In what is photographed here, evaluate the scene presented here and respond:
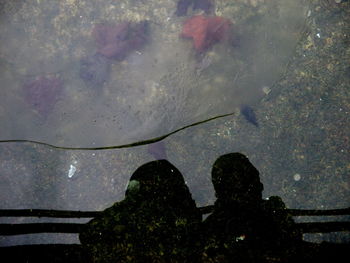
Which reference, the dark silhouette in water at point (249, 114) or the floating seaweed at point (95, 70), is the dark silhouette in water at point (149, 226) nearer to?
the dark silhouette in water at point (249, 114)

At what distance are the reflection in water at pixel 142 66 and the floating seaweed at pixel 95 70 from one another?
0.06 ft

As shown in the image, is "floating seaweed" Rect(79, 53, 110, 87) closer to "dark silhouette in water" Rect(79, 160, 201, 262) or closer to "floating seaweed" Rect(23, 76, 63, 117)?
"floating seaweed" Rect(23, 76, 63, 117)

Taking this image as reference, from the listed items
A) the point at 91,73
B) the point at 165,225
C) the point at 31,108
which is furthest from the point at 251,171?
the point at 31,108

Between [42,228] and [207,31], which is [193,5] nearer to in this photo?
[207,31]

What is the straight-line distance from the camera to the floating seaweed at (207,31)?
4.59 metres

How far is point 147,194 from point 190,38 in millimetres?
3324

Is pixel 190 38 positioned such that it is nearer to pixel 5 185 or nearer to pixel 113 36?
pixel 113 36

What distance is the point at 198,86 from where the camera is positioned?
449 cm

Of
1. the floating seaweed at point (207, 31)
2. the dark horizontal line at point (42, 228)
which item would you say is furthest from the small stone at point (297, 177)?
the dark horizontal line at point (42, 228)

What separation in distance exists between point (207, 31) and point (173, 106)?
150cm

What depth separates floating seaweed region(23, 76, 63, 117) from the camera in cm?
494

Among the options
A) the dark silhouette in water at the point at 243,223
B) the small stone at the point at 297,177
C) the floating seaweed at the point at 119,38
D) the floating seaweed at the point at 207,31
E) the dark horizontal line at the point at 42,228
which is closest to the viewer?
the dark silhouette in water at the point at 243,223

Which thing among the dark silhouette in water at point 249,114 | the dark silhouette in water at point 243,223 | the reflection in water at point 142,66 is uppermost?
the reflection in water at point 142,66

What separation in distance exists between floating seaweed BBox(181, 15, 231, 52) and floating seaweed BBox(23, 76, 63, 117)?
8.78 ft
